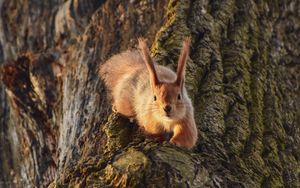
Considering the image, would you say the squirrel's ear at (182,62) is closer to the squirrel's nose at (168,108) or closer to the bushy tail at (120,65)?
the squirrel's nose at (168,108)

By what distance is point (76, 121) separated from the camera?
173 inches

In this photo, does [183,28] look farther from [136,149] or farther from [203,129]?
[136,149]

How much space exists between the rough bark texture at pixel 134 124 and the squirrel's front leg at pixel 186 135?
4 cm

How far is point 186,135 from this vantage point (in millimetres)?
3412

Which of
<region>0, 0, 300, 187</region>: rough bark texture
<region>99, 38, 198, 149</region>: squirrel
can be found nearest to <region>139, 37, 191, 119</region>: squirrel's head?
<region>99, 38, 198, 149</region>: squirrel

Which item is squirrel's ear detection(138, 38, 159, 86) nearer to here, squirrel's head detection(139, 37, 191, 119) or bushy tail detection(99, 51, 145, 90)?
squirrel's head detection(139, 37, 191, 119)

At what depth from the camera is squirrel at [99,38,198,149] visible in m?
3.45

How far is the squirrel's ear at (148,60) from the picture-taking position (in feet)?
11.2

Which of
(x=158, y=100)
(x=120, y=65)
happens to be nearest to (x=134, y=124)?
(x=158, y=100)

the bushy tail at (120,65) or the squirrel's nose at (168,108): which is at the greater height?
the bushy tail at (120,65)

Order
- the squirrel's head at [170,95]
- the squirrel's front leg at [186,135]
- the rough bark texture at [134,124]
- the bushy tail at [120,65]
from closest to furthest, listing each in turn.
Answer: the rough bark texture at [134,124]
the squirrel's front leg at [186,135]
the squirrel's head at [170,95]
the bushy tail at [120,65]

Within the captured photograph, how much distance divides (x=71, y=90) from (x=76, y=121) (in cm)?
32

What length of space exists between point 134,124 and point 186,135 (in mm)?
452

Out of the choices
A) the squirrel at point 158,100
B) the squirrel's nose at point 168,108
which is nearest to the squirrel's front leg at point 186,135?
the squirrel at point 158,100
